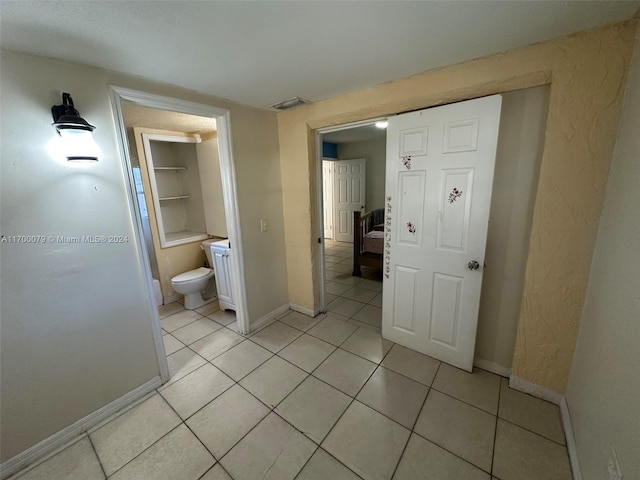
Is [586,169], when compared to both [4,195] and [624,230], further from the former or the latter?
[4,195]

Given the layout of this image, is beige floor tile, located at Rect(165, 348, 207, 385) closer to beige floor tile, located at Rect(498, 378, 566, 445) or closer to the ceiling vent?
beige floor tile, located at Rect(498, 378, 566, 445)

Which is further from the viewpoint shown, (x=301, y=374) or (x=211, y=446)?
(x=301, y=374)

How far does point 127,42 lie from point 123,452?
2159 millimetres

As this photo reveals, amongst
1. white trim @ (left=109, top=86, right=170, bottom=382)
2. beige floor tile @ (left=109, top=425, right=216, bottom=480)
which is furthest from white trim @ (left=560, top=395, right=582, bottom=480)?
white trim @ (left=109, top=86, right=170, bottom=382)

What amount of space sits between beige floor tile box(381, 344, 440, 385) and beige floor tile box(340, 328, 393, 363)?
0.21 ft

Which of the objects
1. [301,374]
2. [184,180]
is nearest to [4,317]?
[301,374]

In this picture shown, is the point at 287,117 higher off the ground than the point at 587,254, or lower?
higher

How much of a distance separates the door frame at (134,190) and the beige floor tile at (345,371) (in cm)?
91

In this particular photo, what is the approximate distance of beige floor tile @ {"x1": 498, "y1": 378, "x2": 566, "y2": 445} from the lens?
1429 millimetres

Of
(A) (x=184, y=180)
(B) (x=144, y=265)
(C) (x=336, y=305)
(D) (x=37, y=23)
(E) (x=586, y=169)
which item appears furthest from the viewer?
(A) (x=184, y=180)

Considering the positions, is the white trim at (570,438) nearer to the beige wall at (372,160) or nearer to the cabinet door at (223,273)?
the cabinet door at (223,273)

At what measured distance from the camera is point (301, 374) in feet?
6.32

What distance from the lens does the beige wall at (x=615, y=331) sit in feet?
2.87

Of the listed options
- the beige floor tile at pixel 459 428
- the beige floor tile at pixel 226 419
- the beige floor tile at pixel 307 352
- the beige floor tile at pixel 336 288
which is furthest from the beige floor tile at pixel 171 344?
the beige floor tile at pixel 459 428
